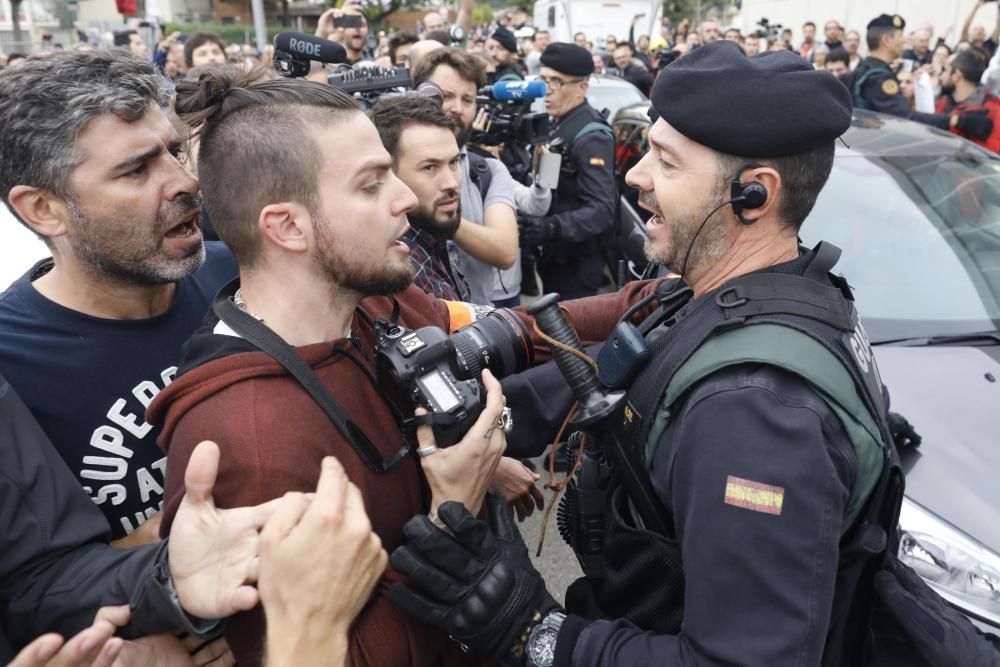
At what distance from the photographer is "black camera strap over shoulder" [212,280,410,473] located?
137cm

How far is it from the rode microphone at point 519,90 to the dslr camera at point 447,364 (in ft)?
8.44

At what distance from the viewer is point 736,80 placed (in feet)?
4.76

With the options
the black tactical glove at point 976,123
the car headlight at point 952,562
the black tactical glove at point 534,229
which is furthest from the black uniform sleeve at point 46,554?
the black tactical glove at point 976,123

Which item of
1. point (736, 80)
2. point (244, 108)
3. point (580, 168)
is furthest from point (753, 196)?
point (580, 168)

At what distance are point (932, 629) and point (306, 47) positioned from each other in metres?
2.68

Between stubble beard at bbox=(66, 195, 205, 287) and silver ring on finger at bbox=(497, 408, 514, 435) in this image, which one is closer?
silver ring on finger at bbox=(497, 408, 514, 435)

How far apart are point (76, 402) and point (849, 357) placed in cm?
157

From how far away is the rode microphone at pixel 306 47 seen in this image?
2.78 metres

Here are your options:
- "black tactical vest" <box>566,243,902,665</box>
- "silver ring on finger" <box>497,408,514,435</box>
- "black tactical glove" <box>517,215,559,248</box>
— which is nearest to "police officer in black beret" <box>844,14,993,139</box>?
"black tactical glove" <box>517,215,559,248</box>

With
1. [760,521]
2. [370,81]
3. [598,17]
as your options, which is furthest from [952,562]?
[598,17]

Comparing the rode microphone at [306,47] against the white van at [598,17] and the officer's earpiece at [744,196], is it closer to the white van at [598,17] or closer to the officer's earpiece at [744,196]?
the officer's earpiece at [744,196]

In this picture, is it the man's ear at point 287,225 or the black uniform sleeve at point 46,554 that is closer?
the black uniform sleeve at point 46,554

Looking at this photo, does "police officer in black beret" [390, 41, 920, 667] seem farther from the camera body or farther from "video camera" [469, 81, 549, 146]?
"video camera" [469, 81, 549, 146]

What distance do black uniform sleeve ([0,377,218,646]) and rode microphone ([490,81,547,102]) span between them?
10.1 feet
